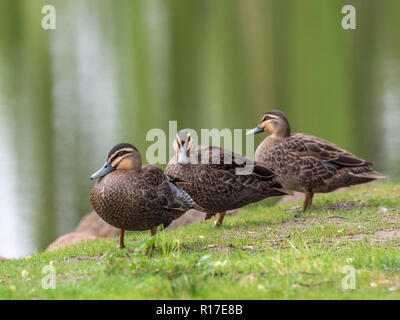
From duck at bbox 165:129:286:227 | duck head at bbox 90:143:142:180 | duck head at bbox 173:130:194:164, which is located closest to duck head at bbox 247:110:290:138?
duck at bbox 165:129:286:227

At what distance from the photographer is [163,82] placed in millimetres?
37312

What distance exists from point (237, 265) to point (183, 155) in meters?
3.67

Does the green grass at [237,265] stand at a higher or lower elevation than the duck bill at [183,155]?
lower

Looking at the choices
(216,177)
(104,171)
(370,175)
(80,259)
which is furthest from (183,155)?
(370,175)

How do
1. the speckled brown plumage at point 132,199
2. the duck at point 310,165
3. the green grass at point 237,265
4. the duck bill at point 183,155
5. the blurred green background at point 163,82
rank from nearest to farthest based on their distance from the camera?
1. the green grass at point 237,265
2. the speckled brown plumage at point 132,199
3. the duck bill at point 183,155
4. the duck at point 310,165
5. the blurred green background at point 163,82

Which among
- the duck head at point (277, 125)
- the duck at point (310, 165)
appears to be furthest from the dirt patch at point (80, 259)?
the duck head at point (277, 125)

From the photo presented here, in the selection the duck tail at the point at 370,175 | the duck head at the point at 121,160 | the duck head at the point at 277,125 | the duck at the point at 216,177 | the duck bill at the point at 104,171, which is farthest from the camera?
the duck head at the point at 277,125

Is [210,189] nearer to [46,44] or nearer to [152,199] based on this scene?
[152,199]

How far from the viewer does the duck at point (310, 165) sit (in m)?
12.0

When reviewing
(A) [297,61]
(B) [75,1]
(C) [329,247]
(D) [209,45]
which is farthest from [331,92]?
(B) [75,1]

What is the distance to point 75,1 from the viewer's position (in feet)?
205

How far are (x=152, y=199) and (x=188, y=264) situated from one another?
7.35 ft

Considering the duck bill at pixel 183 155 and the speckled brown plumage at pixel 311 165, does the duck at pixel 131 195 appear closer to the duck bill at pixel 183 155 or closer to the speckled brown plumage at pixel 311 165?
the duck bill at pixel 183 155

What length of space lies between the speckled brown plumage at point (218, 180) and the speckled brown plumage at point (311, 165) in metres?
0.72
